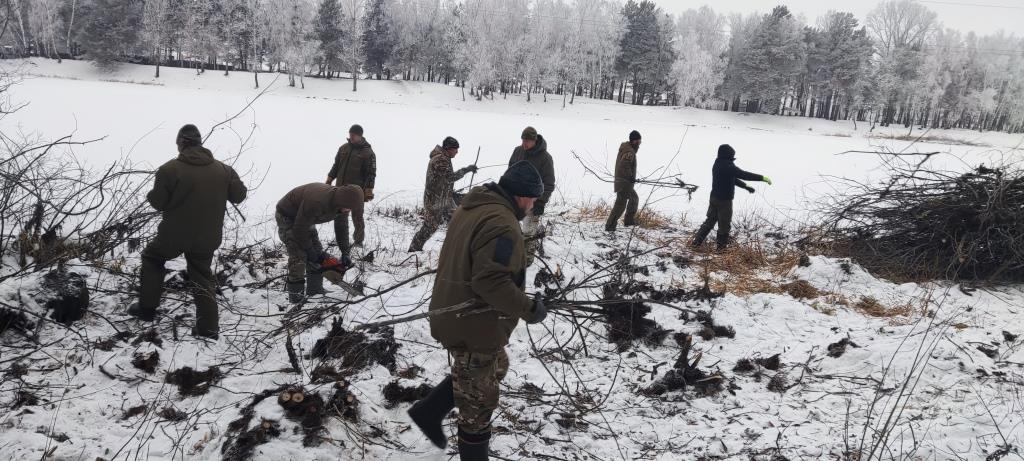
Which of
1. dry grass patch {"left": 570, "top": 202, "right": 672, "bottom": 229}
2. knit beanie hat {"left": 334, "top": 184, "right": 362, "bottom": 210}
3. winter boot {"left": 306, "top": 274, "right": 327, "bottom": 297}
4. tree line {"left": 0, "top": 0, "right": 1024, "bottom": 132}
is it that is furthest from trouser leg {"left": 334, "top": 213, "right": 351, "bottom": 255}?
tree line {"left": 0, "top": 0, "right": 1024, "bottom": 132}

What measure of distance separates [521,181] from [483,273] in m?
0.52

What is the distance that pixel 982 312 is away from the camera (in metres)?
5.02

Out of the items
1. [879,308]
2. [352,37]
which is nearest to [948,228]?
[879,308]

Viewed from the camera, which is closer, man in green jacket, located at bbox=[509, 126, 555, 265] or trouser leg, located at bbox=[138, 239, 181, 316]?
trouser leg, located at bbox=[138, 239, 181, 316]

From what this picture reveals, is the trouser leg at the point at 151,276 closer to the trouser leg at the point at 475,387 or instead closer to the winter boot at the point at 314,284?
the winter boot at the point at 314,284

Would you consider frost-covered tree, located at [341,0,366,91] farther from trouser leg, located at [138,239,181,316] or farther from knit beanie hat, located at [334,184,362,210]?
trouser leg, located at [138,239,181,316]

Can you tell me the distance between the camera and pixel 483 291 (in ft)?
7.86

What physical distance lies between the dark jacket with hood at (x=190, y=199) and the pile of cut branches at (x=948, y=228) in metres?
7.15

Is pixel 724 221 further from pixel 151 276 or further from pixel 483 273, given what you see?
pixel 151 276

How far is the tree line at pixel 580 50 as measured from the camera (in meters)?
44.6

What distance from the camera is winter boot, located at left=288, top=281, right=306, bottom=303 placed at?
16.1ft

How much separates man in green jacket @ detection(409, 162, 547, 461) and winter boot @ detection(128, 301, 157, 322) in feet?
9.39

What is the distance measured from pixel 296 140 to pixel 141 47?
144ft

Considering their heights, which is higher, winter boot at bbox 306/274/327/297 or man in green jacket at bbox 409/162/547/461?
man in green jacket at bbox 409/162/547/461
